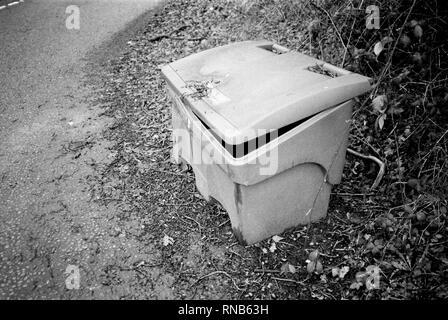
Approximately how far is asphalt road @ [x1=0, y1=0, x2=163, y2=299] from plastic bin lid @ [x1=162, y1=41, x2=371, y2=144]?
1.17 metres

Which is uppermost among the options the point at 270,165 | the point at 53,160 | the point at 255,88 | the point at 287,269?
the point at 255,88

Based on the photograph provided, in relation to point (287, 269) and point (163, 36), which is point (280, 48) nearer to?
point (287, 269)

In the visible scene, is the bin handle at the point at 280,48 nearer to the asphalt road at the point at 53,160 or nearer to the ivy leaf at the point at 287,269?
the ivy leaf at the point at 287,269

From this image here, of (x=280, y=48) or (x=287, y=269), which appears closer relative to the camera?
(x=287, y=269)

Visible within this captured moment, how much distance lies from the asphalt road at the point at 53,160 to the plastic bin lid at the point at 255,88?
1.17 m

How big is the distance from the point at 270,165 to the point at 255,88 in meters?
0.46

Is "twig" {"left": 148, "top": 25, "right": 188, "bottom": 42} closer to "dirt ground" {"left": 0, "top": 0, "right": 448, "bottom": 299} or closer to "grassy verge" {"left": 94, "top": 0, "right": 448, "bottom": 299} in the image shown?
"dirt ground" {"left": 0, "top": 0, "right": 448, "bottom": 299}

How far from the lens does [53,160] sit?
10.7 feet

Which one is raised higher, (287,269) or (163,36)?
(163,36)

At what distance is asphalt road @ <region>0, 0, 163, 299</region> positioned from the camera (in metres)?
2.28

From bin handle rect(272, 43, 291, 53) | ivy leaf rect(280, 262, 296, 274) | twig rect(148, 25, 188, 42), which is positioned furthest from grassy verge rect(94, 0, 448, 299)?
twig rect(148, 25, 188, 42)

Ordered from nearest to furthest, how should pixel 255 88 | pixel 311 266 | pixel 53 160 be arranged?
1. pixel 255 88
2. pixel 311 266
3. pixel 53 160

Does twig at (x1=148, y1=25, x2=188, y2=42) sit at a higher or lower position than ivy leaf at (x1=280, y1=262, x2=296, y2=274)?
higher

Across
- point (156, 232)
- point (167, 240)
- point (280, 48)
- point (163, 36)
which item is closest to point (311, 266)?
point (167, 240)
